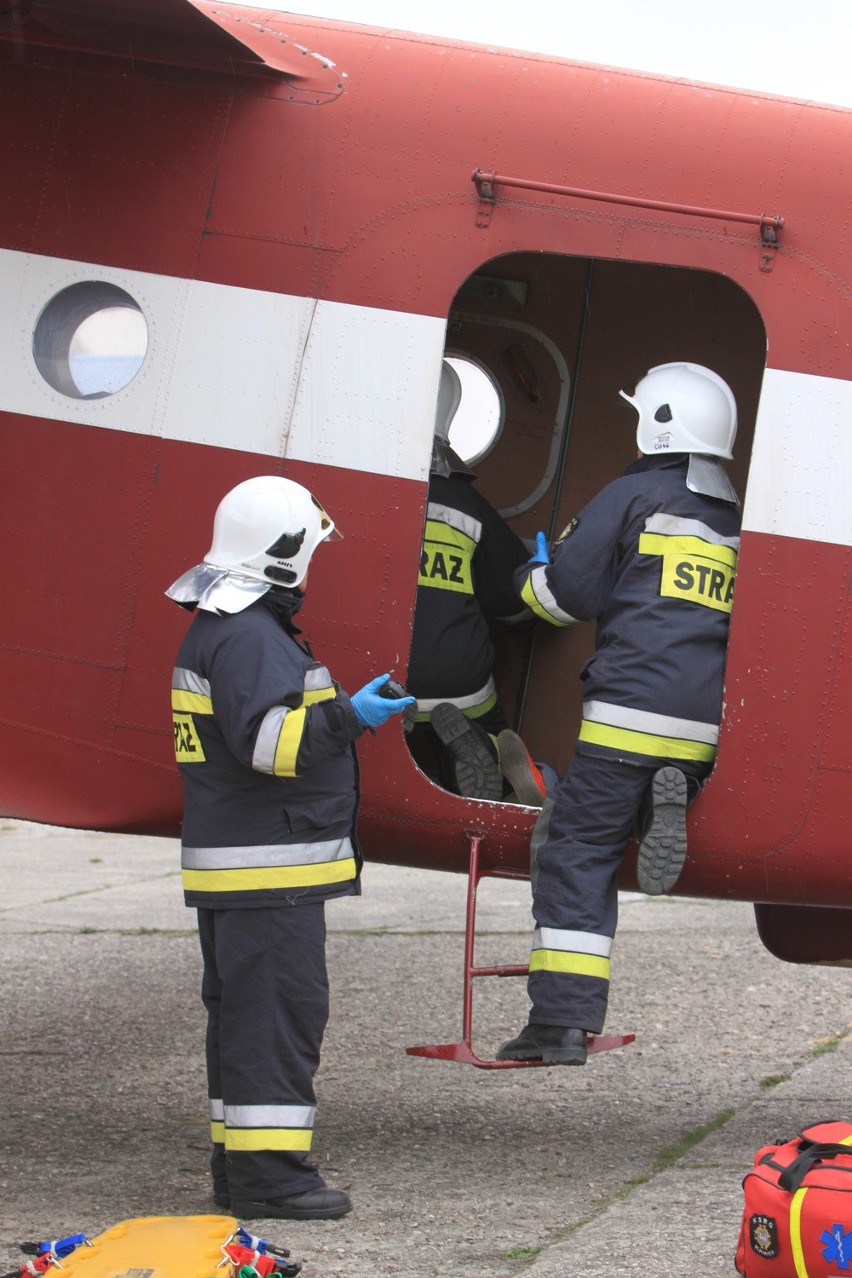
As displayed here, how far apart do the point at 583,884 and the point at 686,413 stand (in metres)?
1.41

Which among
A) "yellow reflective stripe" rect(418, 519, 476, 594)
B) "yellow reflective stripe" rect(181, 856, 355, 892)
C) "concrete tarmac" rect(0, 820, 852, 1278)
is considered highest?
"yellow reflective stripe" rect(418, 519, 476, 594)

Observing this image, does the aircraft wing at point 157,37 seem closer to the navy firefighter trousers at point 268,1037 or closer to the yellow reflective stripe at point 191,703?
the yellow reflective stripe at point 191,703

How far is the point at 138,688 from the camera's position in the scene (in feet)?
15.3

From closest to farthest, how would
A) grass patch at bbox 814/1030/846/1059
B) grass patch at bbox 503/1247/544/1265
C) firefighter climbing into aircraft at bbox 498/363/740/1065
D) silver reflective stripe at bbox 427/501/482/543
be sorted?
grass patch at bbox 503/1247/544/1265
firefighter climbing into aircraft at bbox 498/363/740/1065
silver reflective stripe at bbox 427/501/482/543
grass patch at bbox 814/1030/846/1059

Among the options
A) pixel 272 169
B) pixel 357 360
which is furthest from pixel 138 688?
pixel 272 169

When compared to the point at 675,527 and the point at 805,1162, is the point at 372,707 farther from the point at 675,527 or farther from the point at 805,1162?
the point at 805,1162

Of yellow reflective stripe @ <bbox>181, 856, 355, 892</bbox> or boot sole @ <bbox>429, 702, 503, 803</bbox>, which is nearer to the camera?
yellow reflective stripe @ <bbox>181, 856, 355, 892</bbox>

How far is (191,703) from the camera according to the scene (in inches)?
168

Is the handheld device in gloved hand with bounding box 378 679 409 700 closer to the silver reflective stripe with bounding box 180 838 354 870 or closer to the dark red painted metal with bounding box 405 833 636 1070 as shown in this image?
the silver reflective stripe with bounding box 180 838 354 870

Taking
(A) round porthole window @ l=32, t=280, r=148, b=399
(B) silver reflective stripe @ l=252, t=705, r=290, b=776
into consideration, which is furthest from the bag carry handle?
(A) round porthole window @ l=32, t=280, r=148, b=399

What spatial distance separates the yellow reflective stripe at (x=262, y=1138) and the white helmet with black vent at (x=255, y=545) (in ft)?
4.58

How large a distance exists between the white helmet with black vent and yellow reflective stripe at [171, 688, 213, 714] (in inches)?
9.5

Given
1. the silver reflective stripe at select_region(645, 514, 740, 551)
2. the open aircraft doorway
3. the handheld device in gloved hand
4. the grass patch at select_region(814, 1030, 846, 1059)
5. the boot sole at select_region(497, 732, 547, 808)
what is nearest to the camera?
the handheld device in gloved hand

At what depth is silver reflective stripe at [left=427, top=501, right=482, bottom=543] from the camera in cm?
517
